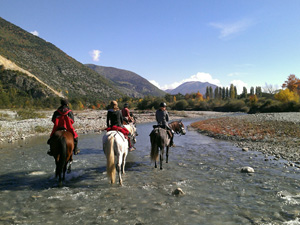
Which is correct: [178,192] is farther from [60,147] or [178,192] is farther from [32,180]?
[32,180]

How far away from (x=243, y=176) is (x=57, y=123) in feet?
27.0

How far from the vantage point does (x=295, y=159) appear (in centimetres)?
1010

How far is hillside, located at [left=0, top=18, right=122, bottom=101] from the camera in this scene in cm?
11212

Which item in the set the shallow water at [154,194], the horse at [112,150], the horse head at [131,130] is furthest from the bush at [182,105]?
the horse at [112,150]

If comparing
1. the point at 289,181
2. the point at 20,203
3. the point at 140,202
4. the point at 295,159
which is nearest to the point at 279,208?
the point at 289,181

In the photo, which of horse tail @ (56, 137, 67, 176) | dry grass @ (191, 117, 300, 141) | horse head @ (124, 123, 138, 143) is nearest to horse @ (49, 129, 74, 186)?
horse tail @ (56, 137, 67, 176)

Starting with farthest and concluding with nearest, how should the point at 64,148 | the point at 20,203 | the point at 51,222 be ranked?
the point at 64,148
the point at 20,203
the point at 51,222

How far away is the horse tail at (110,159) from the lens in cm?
669

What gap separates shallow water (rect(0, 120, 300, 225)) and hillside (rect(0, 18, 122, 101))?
11136 centimetres

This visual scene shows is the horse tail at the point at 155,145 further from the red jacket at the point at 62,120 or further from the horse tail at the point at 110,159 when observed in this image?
the red jacket at the point at 62,120

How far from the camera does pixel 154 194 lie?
21.1ft

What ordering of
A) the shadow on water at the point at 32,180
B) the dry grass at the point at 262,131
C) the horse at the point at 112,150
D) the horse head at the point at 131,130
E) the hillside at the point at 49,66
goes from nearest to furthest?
the horse at the point at 112,150 → the shadow on water at the point at 32,180 → the horse head at the point at 131,130 → the dry grass at the point at 262,131 → the hillside at the point at 49,66

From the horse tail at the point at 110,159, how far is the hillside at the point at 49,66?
113 m

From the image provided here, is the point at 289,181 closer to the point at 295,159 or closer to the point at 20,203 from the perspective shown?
the point at 295,159
